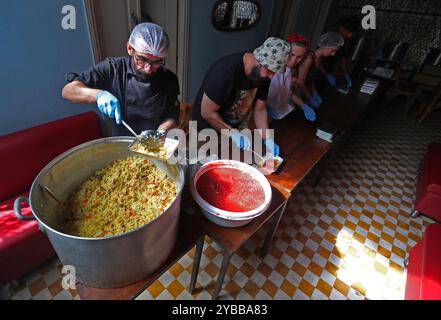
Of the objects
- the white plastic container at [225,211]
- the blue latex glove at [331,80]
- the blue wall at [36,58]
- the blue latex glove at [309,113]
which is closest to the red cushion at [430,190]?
the blue latex glove at [309,113]

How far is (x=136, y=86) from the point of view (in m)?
1.51

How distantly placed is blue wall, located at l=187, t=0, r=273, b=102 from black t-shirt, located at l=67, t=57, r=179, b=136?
1.72m

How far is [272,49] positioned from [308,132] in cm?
98

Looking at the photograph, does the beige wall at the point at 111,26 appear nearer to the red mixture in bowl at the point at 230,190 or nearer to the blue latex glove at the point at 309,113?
the red mixture in bowl at the point at 230,190

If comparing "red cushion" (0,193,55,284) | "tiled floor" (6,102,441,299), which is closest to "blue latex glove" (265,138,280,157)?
"tiled floor" (6,102,441,299)

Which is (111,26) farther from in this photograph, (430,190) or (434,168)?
(434,168)

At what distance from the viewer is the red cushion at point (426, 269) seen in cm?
153

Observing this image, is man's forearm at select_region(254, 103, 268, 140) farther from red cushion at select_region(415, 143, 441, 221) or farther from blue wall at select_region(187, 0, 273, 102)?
red cushion at select_region(415, 143, 441, 221)

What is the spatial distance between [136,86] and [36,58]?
0.94 m

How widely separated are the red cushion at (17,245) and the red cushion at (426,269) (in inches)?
101

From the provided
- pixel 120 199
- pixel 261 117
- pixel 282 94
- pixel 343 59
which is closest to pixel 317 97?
pixel 282 94

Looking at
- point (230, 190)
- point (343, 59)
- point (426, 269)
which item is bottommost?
point (426, 269)

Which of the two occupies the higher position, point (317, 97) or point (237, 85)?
point (237, 85)

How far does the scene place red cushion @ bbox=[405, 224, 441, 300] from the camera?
1532 millimetres
